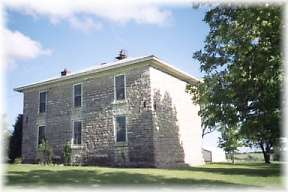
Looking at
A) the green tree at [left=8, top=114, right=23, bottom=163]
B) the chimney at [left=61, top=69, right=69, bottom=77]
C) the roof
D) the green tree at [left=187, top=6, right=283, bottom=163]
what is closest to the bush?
the green tree at [left=8, top=114, right=23, bottom=163]

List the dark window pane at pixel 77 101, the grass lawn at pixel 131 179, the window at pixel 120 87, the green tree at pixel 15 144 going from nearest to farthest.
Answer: the grass lawn at pixel 131 179 → the window at pixel 120 87 → the dark window pane at pixel 77 101 → the green tree at pixel 15 144

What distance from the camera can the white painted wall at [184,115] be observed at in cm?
2169

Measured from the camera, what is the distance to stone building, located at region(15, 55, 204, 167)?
65.4 ft

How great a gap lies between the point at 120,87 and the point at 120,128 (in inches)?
105

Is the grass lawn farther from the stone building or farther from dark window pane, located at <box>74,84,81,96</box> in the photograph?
dark window pane, located at <box>74,84,81,96</box>

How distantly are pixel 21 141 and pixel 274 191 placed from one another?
22.2m

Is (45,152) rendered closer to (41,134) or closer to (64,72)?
(41,134)

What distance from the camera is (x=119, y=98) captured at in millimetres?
21188

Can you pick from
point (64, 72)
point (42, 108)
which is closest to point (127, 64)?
point (64, 72)

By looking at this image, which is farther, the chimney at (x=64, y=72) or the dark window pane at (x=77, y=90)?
the chimney at (x=64, y=72)

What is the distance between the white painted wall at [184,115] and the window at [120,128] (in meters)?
2.98

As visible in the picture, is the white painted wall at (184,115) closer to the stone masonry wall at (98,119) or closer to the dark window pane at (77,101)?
the stone masonry wall at (98,119)

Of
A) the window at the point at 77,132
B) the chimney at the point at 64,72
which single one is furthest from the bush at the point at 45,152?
the chimney at the point at 64,72

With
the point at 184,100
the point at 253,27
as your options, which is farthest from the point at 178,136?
the point at 253,27
